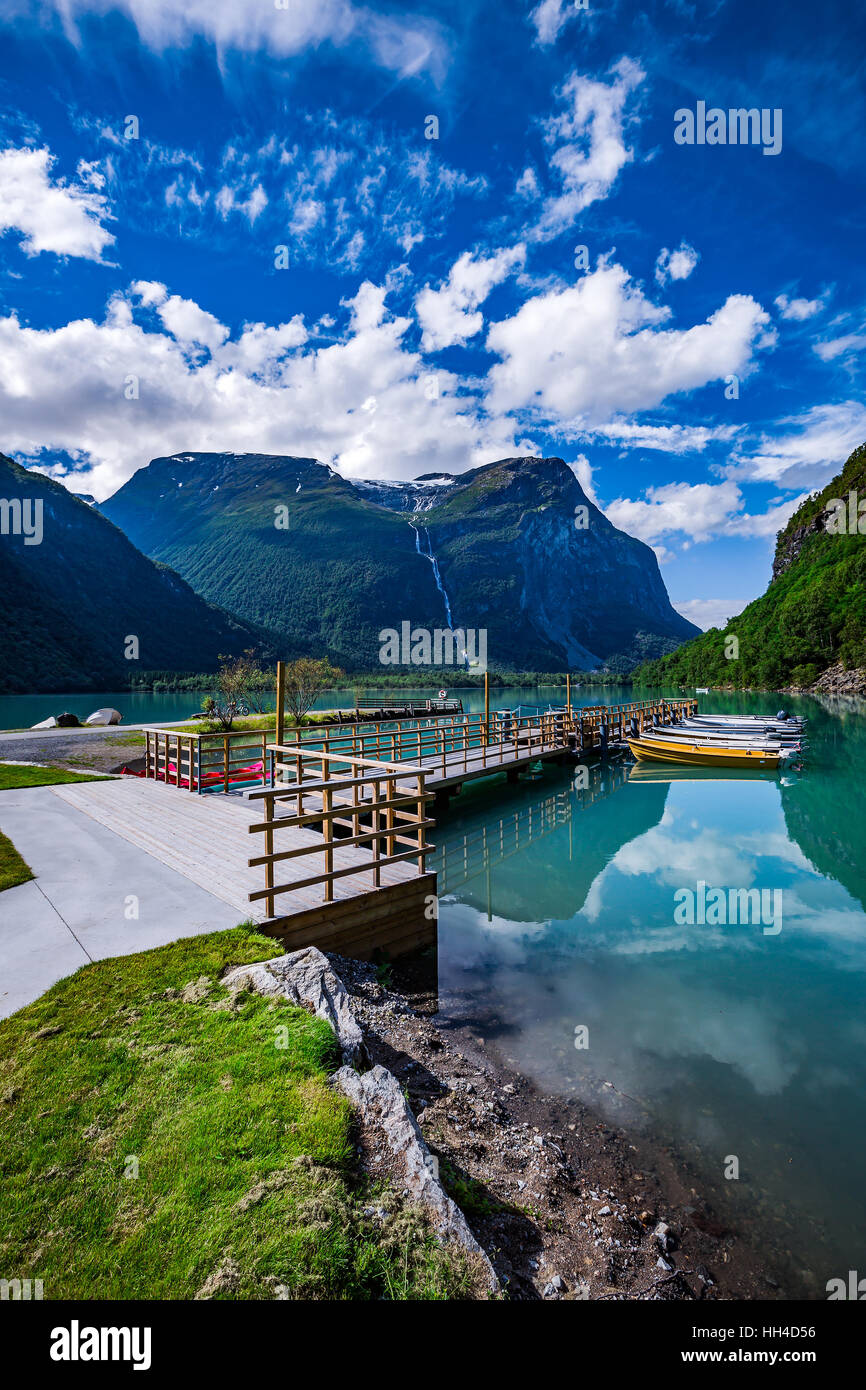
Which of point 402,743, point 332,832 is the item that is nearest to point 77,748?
point 402,743

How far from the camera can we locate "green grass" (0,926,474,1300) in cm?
280

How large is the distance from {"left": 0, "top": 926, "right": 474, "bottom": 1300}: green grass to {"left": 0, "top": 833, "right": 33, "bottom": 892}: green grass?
11.0ft

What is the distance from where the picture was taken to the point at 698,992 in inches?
328

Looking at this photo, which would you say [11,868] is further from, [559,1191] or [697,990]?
[697,990]

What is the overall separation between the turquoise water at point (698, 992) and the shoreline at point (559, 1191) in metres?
0.30

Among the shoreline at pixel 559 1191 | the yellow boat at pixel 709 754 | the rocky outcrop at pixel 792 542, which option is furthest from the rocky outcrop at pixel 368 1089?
the rocky outcrop at pixel 792 542

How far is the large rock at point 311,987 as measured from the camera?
4.84 meters

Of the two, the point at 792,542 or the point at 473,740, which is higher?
the point at 792,542

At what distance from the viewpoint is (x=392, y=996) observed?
275 inches

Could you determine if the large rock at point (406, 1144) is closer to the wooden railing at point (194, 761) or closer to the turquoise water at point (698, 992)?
the turquoise water at point (698, 992)

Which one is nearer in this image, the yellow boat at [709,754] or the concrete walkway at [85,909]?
the concrete walkway at [85,909]

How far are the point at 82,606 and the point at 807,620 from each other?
13536cm
